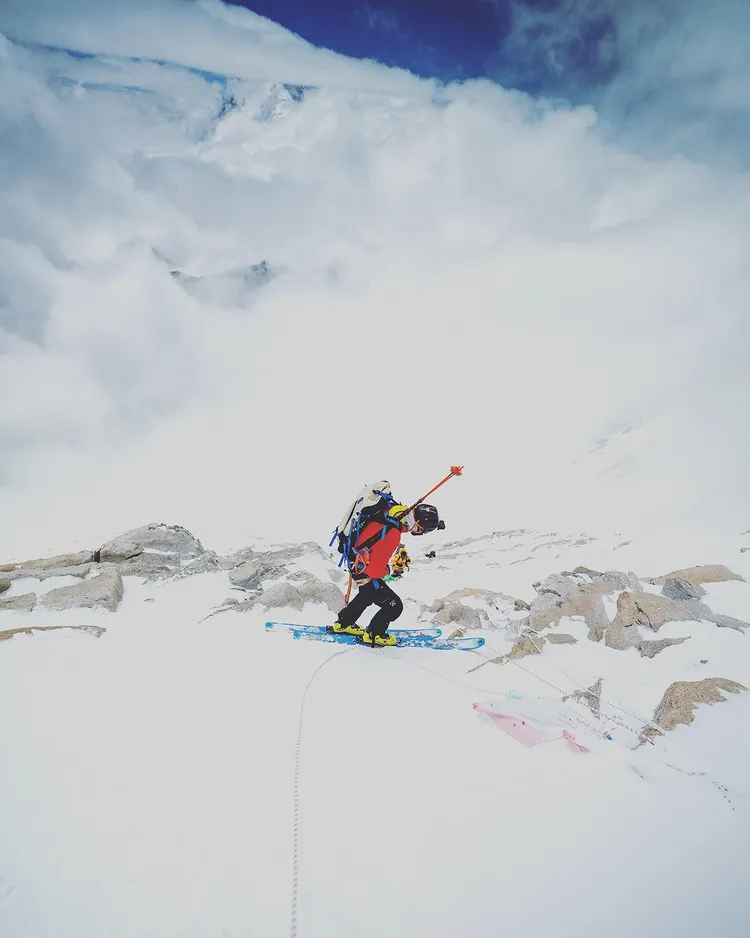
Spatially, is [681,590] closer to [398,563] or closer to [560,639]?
[560,639]

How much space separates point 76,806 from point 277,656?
436 cm

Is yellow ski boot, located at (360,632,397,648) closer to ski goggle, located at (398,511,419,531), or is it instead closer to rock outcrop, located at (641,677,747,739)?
ski goggle, located at (398,511,419,531)

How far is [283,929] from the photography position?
2.99 metres

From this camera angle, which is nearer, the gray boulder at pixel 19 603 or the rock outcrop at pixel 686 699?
the rock outcrop at pixel 686 699

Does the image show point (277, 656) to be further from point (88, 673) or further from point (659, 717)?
point (659, 717)

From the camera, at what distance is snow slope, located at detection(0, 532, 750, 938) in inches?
122

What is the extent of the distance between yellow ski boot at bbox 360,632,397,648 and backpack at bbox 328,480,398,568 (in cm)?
164

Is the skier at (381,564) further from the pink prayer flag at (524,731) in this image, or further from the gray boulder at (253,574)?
the gray boulder at (253,574)

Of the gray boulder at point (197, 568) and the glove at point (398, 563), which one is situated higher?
the gray boulder at point (197, 568)

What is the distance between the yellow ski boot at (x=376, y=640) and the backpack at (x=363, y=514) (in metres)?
1.64

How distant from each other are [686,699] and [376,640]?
573cm

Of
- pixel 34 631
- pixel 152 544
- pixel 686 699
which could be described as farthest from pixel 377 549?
Result: pixel 152 544

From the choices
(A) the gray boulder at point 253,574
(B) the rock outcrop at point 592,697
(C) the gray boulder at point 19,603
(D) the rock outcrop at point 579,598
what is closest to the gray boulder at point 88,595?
(C) the gray boulder at point 19,603

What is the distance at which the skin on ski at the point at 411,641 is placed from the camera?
31.7 feet
